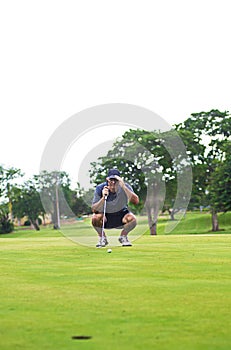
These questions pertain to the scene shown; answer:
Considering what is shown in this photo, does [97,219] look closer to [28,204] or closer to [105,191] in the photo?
[105,191]

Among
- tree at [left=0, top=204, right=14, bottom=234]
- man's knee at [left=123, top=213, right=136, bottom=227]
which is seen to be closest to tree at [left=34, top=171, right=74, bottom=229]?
man's knee at [left=123, top=213, right=136, bottom=227]

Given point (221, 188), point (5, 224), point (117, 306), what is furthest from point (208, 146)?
point (117, 306)

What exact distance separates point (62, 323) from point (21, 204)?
86.4m

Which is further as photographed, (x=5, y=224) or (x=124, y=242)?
(x=5, y=224)

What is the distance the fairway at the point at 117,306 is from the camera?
21.0ft

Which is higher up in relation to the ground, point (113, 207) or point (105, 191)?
point (105, 191)

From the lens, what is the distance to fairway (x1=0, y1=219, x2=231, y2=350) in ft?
21.0

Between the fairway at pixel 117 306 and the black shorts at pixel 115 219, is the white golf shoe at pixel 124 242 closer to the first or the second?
the black shorts at pixel 115 219

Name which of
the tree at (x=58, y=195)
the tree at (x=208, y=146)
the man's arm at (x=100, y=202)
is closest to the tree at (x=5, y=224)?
the tree at (x=208, y=146)

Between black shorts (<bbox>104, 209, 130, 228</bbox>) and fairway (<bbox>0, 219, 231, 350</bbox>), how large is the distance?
8.45 metres

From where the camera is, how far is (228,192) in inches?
2554

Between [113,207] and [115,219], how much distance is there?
2.11 feet

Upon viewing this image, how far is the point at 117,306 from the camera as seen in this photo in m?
8.36

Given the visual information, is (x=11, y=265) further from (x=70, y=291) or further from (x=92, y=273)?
(x=70, y=291)
